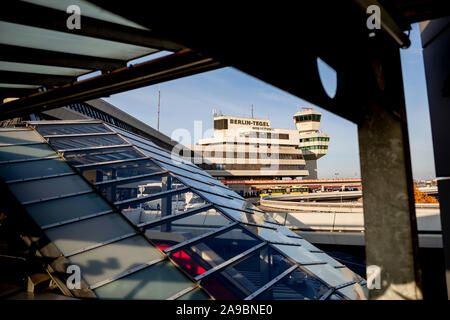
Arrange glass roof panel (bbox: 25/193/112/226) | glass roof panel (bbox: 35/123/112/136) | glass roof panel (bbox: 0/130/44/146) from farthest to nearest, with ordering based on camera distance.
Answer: glass roof panel (bbox: 35/123/112/136) < glass roof panel (bbox: 0/130/44/146) < glass roof panel (bbox: 25/193/112/226)

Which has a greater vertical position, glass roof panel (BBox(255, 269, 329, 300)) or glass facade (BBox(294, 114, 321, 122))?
glass facade (BBox(294, 114, 321, 122))

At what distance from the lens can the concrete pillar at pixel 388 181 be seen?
343 cm

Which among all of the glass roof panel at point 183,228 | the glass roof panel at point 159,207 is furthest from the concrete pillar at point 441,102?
the glass roof panel at point 159,207

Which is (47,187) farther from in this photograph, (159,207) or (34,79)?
(159,207)

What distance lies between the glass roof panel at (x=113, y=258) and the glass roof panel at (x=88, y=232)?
24 centimetres

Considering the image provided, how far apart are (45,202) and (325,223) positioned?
1492 centimetres

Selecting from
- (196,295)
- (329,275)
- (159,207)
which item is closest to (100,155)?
(159,207)

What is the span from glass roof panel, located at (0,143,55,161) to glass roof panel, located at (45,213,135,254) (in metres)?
3.53

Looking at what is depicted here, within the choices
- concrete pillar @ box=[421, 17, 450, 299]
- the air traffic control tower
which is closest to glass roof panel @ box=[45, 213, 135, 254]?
concrete pillar @ box=[421, 17, 450, 299]

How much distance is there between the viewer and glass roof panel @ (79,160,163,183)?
7031 millimetres

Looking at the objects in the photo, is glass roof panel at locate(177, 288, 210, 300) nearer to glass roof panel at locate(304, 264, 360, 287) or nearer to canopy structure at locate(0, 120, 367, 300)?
canopy structure at locate(0, 120, 367, 300)

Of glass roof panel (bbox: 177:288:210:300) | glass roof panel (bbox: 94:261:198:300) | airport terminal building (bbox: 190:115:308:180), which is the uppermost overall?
airport terminal building (bbox: 190:115:308:180)

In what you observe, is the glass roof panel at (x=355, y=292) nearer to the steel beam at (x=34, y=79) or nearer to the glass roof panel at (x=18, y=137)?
the steel beam at (x=34, y=79)
